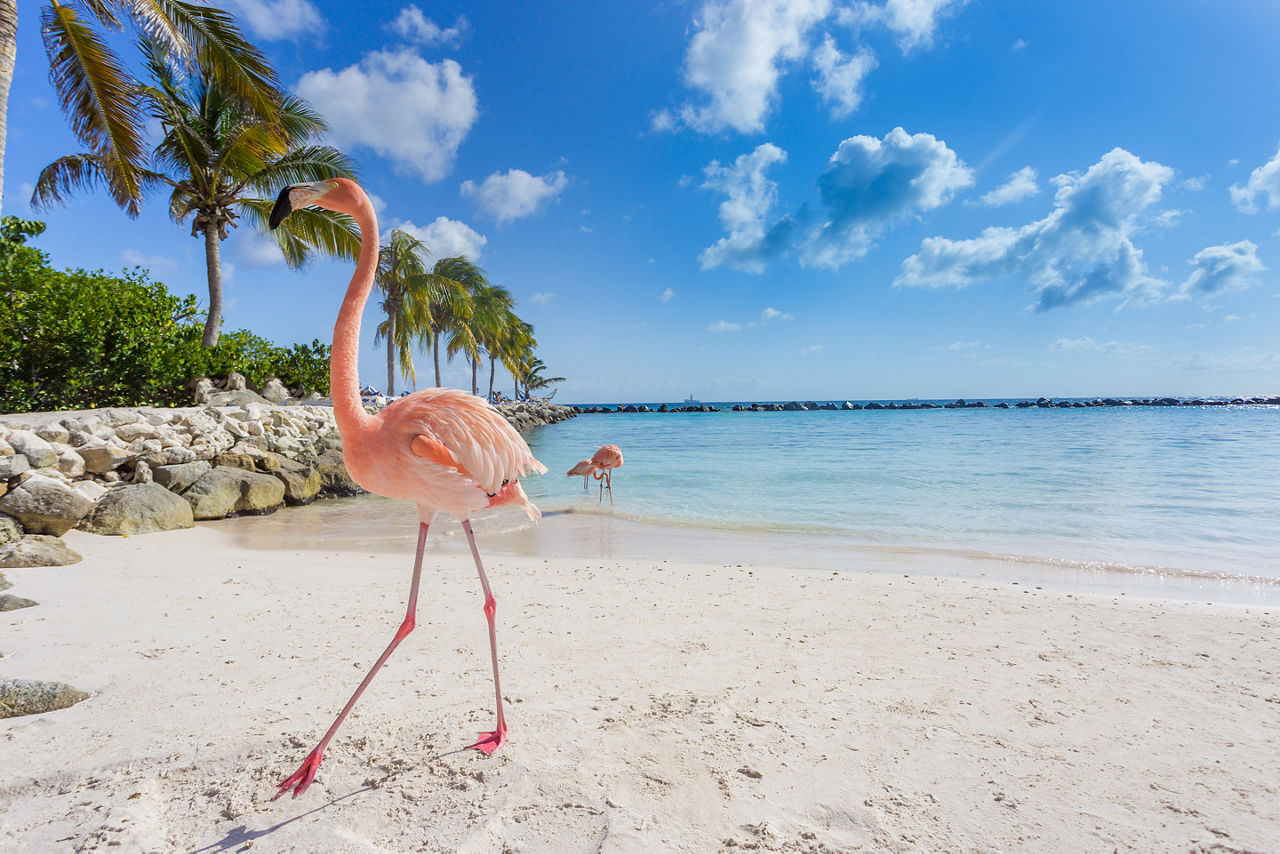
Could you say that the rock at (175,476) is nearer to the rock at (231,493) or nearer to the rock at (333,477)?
the rock at (231,493)

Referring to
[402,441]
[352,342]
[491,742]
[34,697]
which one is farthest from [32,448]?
[491,742]

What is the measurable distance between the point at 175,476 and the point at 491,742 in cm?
865

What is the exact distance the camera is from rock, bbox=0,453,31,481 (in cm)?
582

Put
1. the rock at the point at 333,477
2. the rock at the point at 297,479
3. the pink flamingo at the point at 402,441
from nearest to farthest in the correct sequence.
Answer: the pink flamingo at the point at 402,441
the rock at the point at 297,479
the rock at the point at 333,477

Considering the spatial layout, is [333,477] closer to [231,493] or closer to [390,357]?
[231,493]

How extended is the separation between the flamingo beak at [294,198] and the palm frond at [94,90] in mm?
9355

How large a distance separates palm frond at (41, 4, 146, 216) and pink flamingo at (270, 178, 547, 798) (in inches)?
361

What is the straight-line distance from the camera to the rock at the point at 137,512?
654 centimetres

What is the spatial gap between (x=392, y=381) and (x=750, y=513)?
811 inches

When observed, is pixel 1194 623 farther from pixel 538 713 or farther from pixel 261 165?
pixel 261 165

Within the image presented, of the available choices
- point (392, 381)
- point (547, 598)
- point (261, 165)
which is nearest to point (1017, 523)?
point (547, 598)

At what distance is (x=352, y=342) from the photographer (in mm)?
2457

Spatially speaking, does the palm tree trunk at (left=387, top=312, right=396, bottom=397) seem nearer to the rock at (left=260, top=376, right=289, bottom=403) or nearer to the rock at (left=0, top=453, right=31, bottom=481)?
the rock at (left=260, top=376, right=289, bottom=403)

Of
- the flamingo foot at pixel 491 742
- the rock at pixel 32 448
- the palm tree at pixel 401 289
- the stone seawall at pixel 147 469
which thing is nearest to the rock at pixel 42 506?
the stone seawall at pixel 147 469
